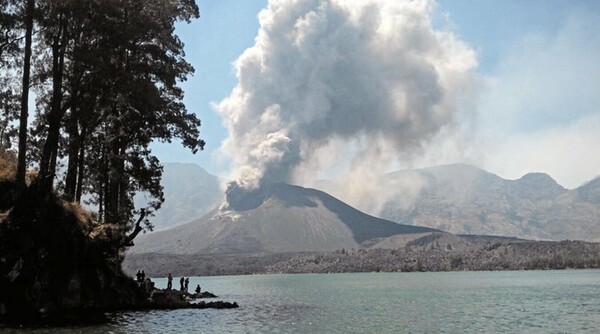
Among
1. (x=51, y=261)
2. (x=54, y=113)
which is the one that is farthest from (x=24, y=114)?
(x=51, y=261)

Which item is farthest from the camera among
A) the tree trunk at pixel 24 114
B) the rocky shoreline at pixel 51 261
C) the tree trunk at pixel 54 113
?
the tree trunk at pixel 54 113

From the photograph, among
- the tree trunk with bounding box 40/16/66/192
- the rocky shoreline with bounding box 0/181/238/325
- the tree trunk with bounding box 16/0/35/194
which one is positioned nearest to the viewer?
the rocky shoreline with bounding box 0/181/238/325

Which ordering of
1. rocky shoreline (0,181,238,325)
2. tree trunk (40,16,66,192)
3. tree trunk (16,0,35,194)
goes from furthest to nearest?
tree trunk (40,16,66,192) < tree trunk (16,0,35,194) < rocky shoreline (0,181,238,325)

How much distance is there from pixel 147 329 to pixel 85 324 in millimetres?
3786

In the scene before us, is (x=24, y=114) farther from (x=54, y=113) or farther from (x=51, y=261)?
(x=51, y=261)

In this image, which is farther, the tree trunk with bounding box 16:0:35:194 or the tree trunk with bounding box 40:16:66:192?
the tree trunk with bounding box 40:16:66:192

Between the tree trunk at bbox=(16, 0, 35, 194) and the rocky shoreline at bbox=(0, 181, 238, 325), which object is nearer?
the rocky shoreline at bbox=(0, 181, 238, 325)

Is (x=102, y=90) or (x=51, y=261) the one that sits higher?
(x=102, y=90)

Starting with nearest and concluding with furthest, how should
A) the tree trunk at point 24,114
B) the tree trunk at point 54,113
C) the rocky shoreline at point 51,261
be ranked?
the rocky shoreline at point 51,261 → the tree trunk at point 24,114 → the tree trunk at point 54,113

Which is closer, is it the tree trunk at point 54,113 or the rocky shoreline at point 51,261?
the rocky shoreline at point 51,261

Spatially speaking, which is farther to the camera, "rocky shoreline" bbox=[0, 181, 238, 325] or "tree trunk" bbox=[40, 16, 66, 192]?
"tree trunk" bbox=[40, 16, 66, 192]

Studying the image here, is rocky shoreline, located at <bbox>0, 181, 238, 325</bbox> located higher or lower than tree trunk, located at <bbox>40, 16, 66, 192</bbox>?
lower

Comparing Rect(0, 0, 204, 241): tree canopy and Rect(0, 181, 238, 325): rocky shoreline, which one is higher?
Rect(0, 0, 204, 241): tree canopy

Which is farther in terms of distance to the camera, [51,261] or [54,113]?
[54,113]
